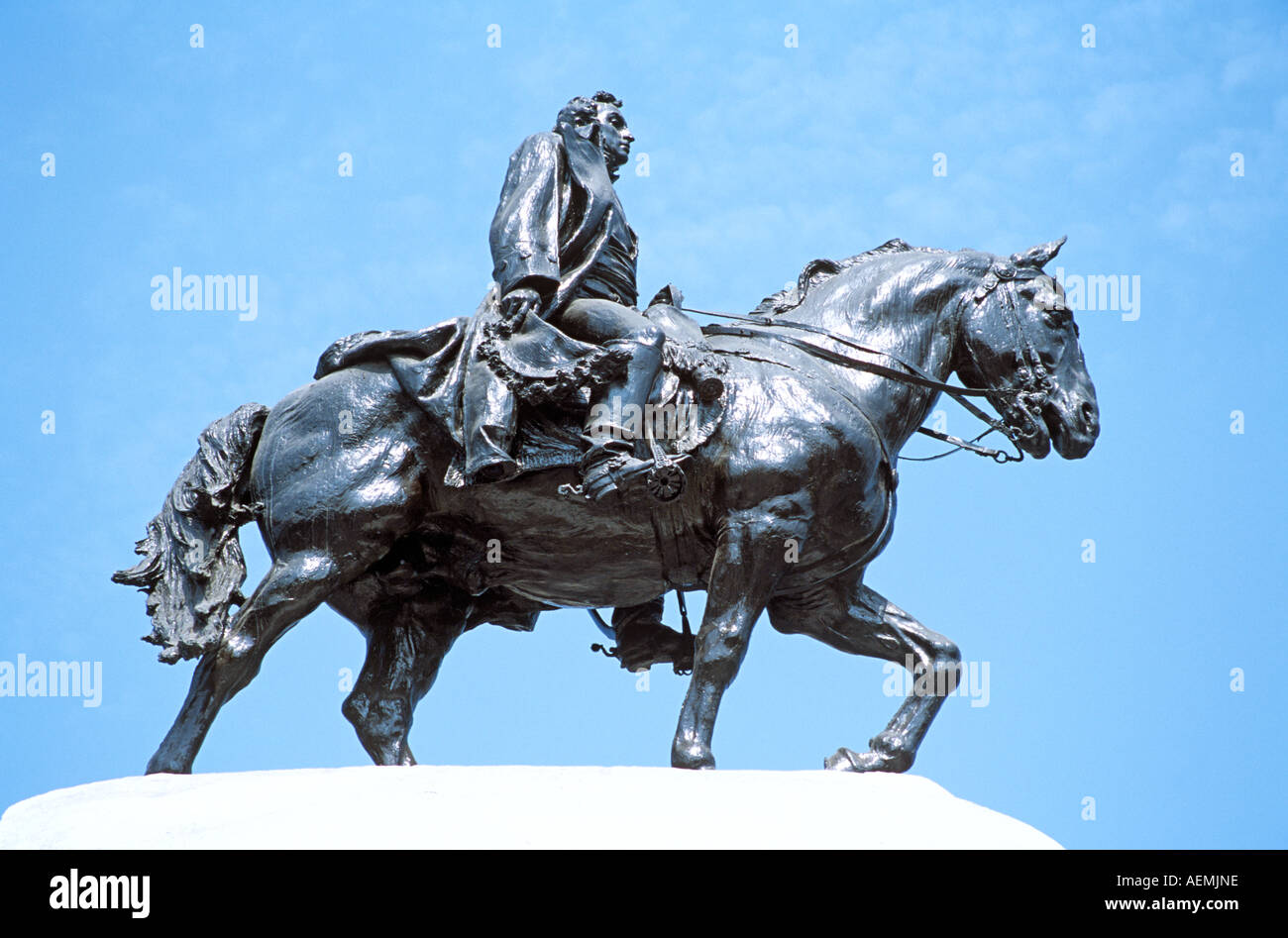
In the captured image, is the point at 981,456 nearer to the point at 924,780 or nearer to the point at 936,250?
the point at 936,250

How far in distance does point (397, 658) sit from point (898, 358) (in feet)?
9.50

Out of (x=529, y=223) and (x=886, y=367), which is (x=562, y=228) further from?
(x=886, y=367)

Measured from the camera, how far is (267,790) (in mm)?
7574

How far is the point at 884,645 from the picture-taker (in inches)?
355

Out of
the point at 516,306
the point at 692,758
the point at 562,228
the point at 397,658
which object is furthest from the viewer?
the point at 397,658

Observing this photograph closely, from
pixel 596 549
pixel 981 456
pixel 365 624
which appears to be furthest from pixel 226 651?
pixel 981 456

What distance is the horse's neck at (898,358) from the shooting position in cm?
891

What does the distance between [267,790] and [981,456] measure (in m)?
3.88

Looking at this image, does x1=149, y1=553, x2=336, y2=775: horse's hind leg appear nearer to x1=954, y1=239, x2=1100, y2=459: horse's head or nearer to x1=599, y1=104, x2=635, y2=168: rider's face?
x1=599, y1=104, x2=635, y2=168: rider's face

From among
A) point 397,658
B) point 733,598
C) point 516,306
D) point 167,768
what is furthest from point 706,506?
point 167,768

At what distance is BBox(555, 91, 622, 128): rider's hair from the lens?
9578 millimetres

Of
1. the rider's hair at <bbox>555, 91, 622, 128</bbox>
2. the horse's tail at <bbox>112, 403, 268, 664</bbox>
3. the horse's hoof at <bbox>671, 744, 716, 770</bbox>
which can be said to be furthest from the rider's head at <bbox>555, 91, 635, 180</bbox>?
the horse's hoof at <bbox>671, 744, 716, 770</bbox>

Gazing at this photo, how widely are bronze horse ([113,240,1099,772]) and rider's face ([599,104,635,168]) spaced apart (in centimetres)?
115
